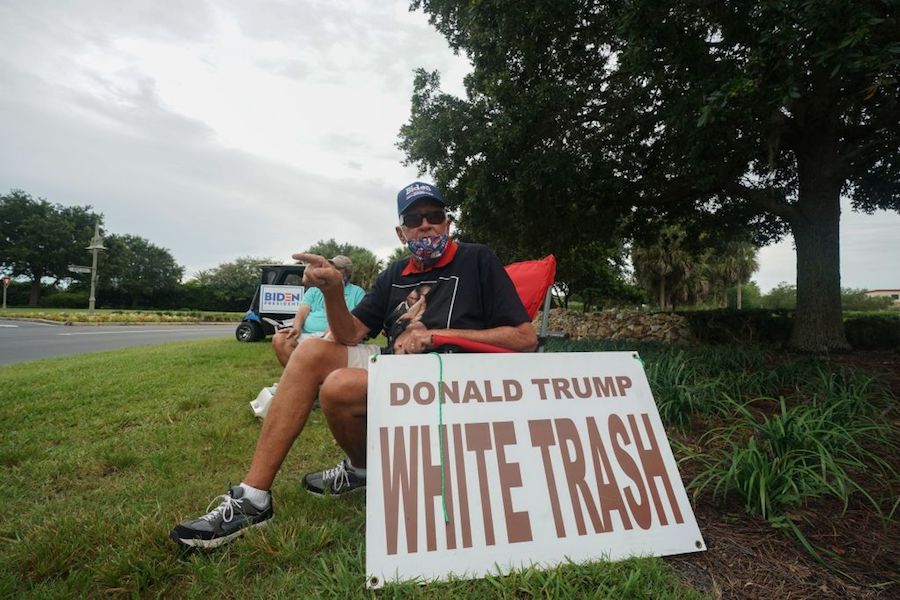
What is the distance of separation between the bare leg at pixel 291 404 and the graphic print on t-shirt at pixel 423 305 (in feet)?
1.01

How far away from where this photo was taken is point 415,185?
84.0 inches

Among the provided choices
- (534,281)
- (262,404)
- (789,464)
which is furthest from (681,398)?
(262,404)

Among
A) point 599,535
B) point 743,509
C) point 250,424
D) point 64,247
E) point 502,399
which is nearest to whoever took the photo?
point 599,535

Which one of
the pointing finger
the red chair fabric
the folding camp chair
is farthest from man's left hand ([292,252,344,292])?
the red chair fabric

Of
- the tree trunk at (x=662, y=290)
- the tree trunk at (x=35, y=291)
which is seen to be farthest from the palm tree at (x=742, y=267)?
the tree trunk at (x=35, y=291)

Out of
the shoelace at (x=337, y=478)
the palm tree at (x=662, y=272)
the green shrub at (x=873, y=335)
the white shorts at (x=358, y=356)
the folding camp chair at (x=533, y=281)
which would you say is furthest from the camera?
the palm tree at (x=662, y=272)

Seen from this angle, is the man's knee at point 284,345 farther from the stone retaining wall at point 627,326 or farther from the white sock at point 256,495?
the stone retaining wall at point 627,326

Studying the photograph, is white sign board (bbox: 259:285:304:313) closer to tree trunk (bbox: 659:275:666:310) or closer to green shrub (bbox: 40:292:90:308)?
tree trunk (bbox: 659:275:666:310)

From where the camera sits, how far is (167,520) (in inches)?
70.7

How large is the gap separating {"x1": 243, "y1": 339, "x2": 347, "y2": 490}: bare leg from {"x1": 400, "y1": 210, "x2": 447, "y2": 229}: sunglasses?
26.0 inches

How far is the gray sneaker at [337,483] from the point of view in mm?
2076

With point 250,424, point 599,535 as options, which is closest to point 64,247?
point 250,424

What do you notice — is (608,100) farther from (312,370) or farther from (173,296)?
(173,296)

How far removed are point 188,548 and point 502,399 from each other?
48.4 inches
